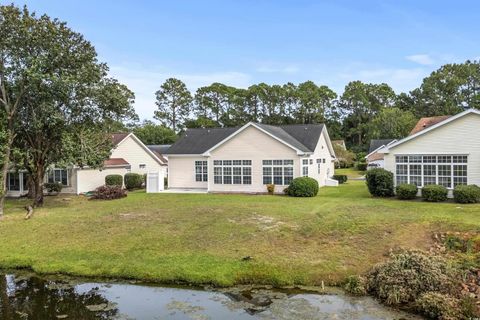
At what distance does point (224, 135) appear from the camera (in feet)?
111

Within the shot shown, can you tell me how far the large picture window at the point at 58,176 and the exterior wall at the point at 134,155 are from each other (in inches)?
213

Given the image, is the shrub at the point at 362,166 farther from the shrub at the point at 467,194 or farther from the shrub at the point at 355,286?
the shrub at the point at 355,286

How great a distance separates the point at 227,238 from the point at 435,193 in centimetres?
→ 1239

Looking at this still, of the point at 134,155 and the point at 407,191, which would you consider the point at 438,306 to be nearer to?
the point at 407,191

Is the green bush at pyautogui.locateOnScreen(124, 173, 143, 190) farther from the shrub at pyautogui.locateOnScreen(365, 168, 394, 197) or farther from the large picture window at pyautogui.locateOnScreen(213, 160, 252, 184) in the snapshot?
the shrub at pyautogui.locateOnScreen(365, 168, 394, 197)

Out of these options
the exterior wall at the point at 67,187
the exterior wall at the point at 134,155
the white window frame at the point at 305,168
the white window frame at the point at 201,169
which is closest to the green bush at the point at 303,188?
the white window frame at the point at 305,168

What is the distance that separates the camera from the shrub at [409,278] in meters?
10.2

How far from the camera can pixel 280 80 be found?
3231 inches

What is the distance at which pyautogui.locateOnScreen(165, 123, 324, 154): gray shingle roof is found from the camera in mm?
30208

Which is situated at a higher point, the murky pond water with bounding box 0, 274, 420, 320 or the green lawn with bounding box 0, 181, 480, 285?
the green lawn with bounding box 0, 181, 480, 285

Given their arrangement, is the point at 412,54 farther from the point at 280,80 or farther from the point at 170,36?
the point at 280,80

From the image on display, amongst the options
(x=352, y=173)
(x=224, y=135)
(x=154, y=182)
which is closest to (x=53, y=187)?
(x=154, y=182)

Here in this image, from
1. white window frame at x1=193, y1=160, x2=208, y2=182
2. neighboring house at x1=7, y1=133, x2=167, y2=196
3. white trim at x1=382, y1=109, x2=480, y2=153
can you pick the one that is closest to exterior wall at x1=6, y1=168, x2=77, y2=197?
neighboring house at x1=7, y1=133, x2=167, y2=196

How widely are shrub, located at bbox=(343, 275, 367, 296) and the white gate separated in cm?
2097
